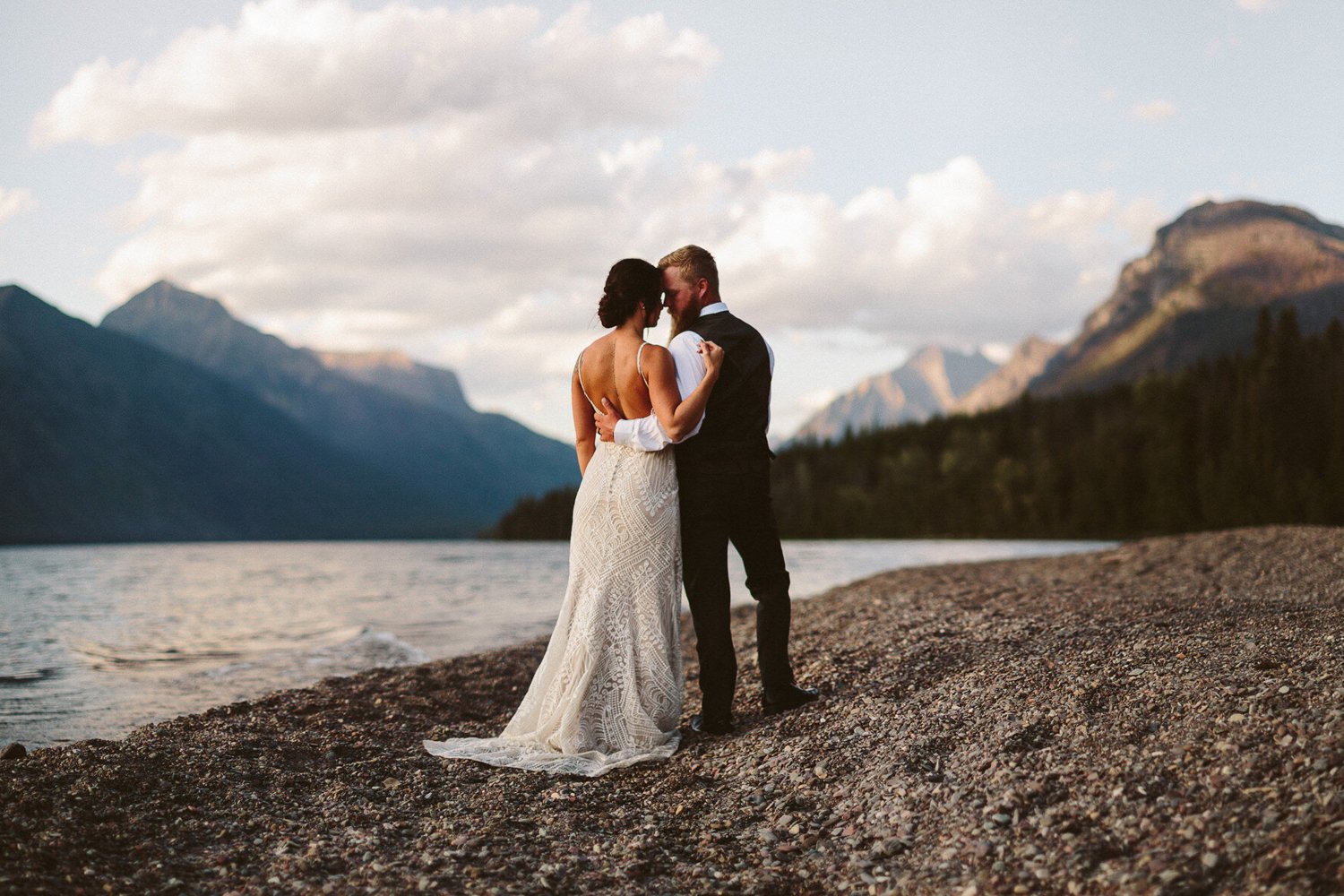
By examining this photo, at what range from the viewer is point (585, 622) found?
779 cm

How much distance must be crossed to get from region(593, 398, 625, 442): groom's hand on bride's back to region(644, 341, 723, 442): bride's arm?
439 millimetres

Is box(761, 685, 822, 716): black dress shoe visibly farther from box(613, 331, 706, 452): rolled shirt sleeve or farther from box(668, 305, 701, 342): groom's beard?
box(668, 305, 701, 342): groom's beard

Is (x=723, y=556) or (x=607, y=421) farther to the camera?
(x=723, y=556)

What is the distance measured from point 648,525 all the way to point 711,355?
57.6 inches

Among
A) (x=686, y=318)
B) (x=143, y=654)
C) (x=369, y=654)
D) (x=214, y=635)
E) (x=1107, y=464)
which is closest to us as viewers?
(x=686, y=318)

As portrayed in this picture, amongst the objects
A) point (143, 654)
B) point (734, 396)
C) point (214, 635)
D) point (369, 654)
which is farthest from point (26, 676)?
point (734, 396)

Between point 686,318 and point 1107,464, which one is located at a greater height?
point 686,318

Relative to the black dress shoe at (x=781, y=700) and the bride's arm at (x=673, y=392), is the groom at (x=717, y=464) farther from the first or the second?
the black dress shoe at (x=781, y=700)

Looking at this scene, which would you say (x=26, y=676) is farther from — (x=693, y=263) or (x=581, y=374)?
(x=693, y=263)

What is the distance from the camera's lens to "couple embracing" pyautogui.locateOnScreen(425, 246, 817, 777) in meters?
7.62

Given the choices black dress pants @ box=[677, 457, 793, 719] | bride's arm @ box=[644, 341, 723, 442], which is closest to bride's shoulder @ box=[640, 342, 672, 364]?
bride's arm @ box=[644, 341, 723, 442]

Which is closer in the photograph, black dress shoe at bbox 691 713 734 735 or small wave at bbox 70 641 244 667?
black dress shoe at bbox 691 713 734 735

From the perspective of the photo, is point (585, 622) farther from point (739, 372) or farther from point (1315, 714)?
point (1315, 714)

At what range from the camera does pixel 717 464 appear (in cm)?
773
